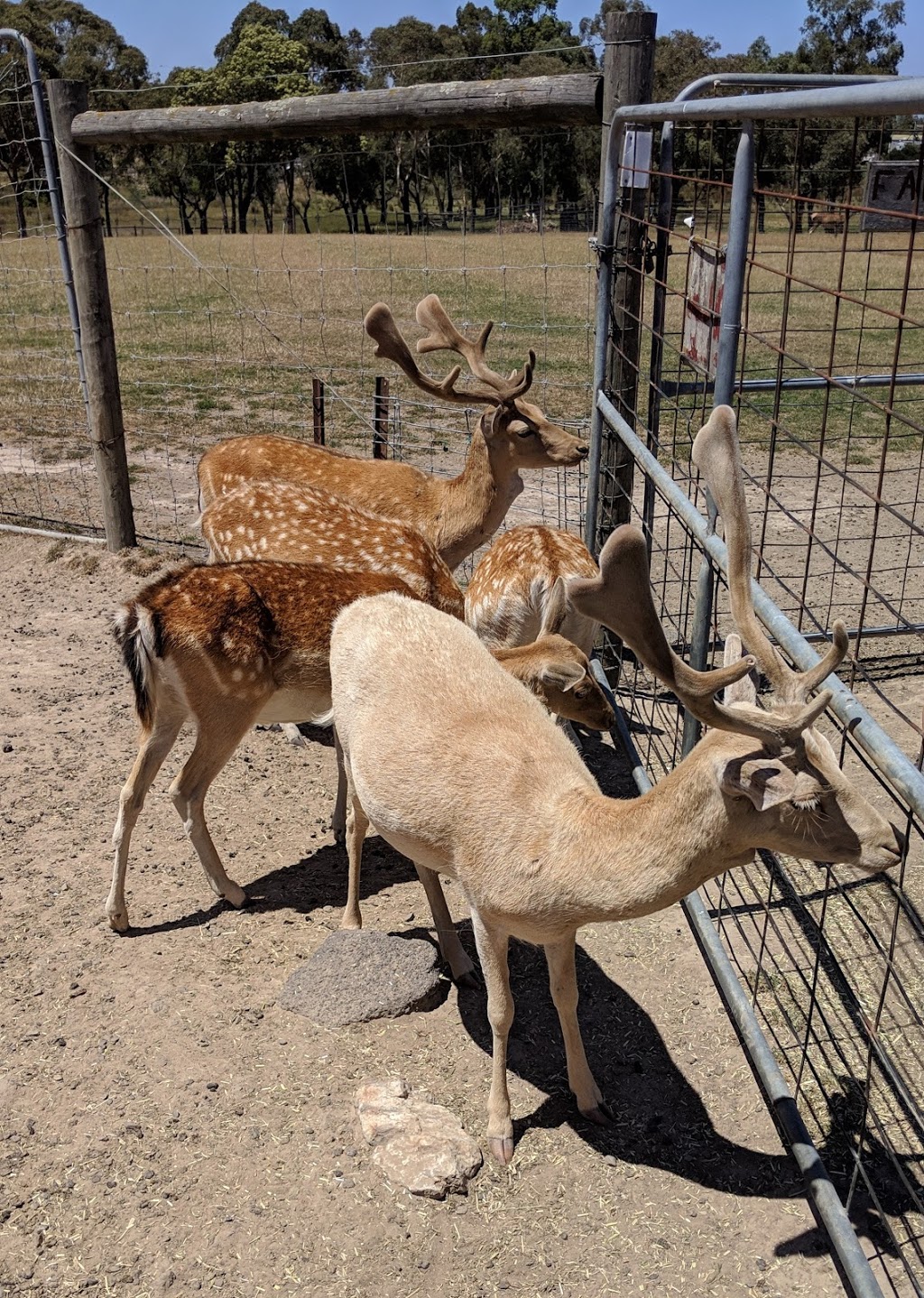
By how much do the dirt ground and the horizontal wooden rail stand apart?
3239mm

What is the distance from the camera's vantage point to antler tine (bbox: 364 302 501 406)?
566 centimetres

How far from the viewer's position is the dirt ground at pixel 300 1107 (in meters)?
2.84

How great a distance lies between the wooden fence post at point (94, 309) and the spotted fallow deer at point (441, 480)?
133 cm

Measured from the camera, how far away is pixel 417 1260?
2.84 metres

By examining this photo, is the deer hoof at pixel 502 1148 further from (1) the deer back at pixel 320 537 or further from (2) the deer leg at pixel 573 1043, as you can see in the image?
(1) the deer back at pixel 320 537

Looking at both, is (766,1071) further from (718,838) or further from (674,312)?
(674,312)

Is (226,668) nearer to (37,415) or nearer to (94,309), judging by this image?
(94,309)

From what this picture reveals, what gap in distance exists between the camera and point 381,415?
7598mm

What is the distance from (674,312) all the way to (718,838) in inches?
471

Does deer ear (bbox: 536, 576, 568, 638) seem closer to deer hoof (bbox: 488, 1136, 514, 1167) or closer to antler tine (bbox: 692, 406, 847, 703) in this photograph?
antler tine (bbox: 692, 406, 847, 703)

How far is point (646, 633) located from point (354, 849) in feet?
6.29

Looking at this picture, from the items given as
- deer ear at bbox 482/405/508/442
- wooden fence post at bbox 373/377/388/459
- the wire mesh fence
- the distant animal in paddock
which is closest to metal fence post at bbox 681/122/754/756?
the distant animal in paddock

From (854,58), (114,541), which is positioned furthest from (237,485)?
(854,58)

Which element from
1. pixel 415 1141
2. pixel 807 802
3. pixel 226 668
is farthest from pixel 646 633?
pixel 226 668
